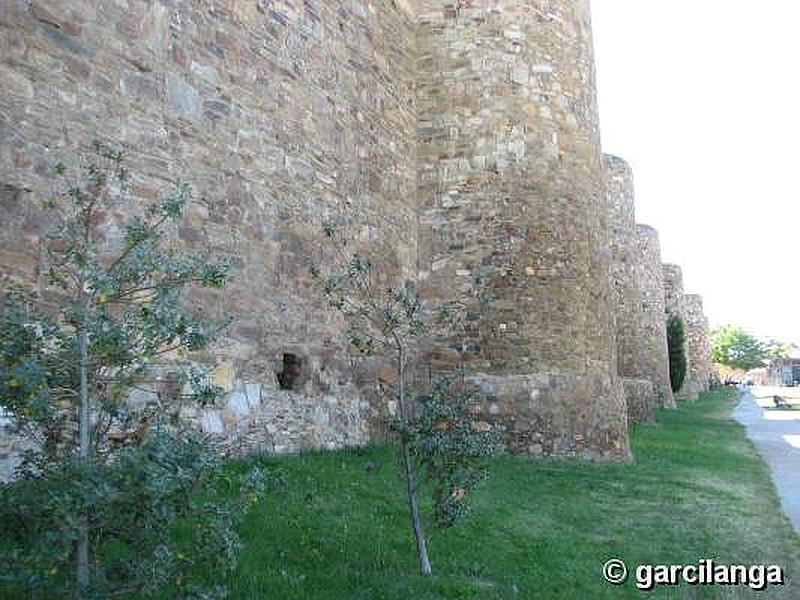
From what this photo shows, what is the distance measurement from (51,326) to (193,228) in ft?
13.0

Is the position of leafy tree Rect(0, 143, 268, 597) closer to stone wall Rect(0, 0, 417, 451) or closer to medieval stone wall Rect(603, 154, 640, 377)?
stone wall Rect(0, 0, 417, 451)

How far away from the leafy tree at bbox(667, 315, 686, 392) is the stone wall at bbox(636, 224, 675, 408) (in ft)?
17.1

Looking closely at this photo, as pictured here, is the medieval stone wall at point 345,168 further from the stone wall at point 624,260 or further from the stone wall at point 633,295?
the stone wall at point 633,295

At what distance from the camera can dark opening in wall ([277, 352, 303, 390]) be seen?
842 cm

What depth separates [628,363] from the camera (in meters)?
24.2

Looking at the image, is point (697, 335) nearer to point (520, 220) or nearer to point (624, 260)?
point (624, 260)

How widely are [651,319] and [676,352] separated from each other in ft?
25.6

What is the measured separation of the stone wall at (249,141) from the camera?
596cm

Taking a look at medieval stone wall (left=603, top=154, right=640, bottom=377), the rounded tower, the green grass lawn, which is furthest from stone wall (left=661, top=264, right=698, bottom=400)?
the green grass lawn

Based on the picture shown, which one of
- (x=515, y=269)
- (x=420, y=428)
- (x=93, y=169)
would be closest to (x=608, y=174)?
(x=515, y=269)

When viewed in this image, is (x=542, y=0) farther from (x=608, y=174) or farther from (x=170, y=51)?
(x=608, y=174)

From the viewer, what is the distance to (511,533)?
257 inches

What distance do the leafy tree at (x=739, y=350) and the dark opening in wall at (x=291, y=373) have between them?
100107 millimetres

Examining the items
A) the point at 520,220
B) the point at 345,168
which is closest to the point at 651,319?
the point at 520,220
